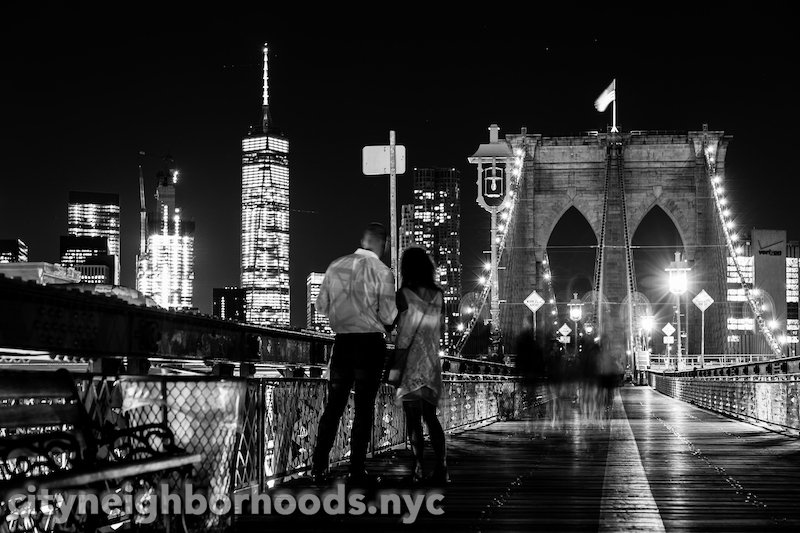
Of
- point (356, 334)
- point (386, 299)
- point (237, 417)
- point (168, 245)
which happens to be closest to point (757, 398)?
point (386, 299)

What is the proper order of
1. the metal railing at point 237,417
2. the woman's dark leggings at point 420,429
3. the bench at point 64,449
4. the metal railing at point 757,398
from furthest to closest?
the metal railing at point 757,398, the woman's dark leggings at point 420,429, the metal railing at point 237,417, the bench at point 64,449

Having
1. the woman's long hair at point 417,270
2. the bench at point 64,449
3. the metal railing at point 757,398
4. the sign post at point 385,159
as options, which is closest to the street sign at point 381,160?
the sign post at point 385,159

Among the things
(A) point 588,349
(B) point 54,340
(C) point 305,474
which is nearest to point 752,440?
(A) point 588,349

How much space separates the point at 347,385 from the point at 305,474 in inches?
37.4

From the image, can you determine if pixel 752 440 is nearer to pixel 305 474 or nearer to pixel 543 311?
pixel 305 474

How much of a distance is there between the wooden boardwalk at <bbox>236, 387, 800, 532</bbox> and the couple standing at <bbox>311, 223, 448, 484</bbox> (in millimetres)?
348

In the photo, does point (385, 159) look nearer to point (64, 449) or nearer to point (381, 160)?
point (381, 160)

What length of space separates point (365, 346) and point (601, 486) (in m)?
1.92

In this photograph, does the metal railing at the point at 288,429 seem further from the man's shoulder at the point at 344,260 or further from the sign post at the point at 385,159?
the sign post at the point at 385,159

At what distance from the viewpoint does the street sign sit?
22469 mm

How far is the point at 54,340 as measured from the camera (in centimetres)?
630

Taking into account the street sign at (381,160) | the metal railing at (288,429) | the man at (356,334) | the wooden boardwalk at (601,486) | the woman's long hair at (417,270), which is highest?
the street sign at (381,160)

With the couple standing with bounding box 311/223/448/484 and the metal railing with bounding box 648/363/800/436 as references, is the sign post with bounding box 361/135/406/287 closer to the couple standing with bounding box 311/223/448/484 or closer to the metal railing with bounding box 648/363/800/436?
the metal railing with bounding box 648/363/800/436

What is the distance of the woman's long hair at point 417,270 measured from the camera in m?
9.02
